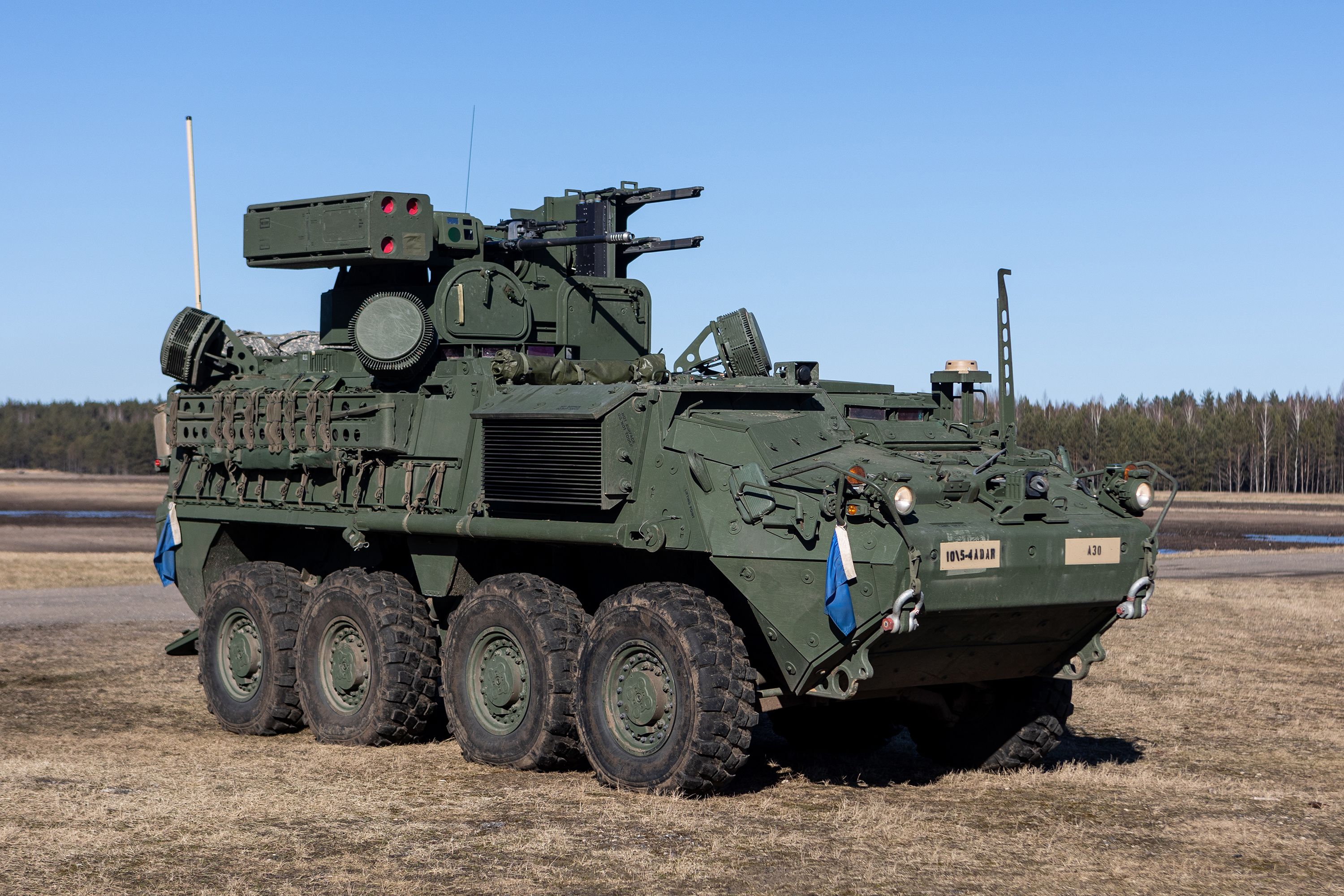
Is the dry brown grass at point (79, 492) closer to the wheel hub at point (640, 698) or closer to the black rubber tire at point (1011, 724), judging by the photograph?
the black rubber tire at point (1011, 724)

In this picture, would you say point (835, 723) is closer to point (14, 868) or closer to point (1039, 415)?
point (14, 868)

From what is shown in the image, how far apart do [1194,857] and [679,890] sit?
3153 millimetres

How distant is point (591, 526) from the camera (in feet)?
38.6

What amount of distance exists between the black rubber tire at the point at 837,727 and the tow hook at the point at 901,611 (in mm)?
3336

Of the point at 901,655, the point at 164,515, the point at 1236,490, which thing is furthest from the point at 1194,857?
the point at 1236,490

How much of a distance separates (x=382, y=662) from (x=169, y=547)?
390cm

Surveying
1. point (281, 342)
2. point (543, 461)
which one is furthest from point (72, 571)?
point (543, 461)

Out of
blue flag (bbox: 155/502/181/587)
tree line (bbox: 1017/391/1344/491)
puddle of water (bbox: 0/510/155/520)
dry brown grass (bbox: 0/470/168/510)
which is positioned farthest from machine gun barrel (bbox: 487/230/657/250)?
tree line (bbox: 1017/391/1344/491)

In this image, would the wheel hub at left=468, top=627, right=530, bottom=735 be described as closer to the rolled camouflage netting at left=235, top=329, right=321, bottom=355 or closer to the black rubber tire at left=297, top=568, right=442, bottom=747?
the black rubber tire at left=297, top=568, right=442, bottom=747

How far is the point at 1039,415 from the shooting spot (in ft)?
401

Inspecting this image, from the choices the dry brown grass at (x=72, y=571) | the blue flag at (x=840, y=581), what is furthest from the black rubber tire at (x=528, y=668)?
the dry brown grass at (x=72, y=571)

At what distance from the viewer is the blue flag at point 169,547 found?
1620cm

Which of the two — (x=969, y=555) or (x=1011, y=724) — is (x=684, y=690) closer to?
(x=969, y=555)

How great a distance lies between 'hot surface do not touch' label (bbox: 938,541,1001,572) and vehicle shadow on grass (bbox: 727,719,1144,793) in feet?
7.34
